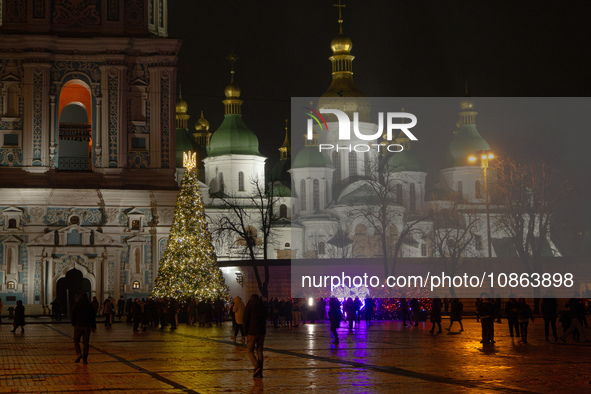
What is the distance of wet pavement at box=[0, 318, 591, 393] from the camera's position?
14.3 m

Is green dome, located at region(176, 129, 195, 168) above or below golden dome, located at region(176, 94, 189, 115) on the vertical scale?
below

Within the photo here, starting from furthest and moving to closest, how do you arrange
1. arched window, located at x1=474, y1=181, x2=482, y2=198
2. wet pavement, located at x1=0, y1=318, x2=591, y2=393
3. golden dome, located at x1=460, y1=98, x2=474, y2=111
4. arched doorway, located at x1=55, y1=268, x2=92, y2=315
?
golden dome, located at x1=460, y1=98, x2=474, y2=111, arched window, located at x1=474, y1=181, x2=482, y2=198, arched doorway, located at x1=55, y1=268, x2=92, y2=315, wet pavement, located at x1=0, y1=318, x2=591, y2=393

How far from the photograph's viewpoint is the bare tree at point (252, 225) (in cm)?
5503

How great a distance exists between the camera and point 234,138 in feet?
290

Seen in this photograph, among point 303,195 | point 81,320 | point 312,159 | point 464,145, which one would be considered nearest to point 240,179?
point 303,195

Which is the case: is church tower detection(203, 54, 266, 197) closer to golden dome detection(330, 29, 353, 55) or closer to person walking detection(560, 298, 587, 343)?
golden dome detection(330, 29, 353, 55)

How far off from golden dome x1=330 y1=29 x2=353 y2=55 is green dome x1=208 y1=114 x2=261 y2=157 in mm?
11124

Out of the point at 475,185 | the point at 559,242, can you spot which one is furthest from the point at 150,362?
the point at 475,185

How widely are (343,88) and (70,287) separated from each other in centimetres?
4528

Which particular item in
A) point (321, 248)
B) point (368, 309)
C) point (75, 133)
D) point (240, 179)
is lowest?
point (368, 309)

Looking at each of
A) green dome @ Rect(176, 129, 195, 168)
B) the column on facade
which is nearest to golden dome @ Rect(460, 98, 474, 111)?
green dome @ Rect(176, 129, 195, 168)

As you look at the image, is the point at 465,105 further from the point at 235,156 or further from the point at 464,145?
the point at 235,156

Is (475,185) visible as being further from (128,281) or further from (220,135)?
(128,281)

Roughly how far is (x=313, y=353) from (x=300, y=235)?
67.5 m
